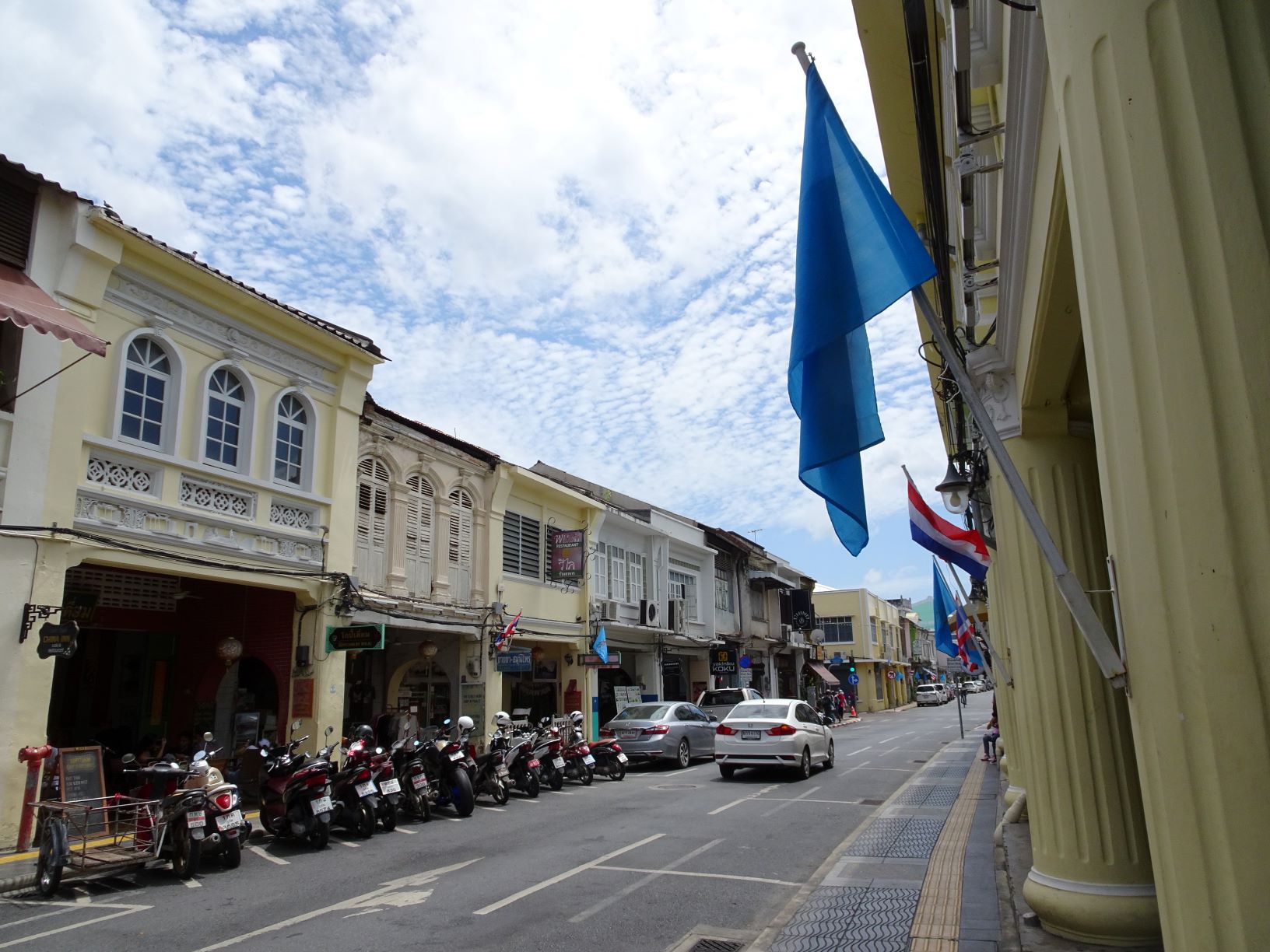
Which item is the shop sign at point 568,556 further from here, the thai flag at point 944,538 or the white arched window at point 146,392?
the thai flag at point 944,538

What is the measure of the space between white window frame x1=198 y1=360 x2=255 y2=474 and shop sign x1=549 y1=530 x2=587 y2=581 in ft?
31.6

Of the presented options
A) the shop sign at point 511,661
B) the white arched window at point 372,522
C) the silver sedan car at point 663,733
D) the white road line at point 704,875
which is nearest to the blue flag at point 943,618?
the silver sedan car at point 663,733

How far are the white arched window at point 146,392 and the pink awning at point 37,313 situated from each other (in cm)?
167

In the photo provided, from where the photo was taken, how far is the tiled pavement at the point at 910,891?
6113 mm

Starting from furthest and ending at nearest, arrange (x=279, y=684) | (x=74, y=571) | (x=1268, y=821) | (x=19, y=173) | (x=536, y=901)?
(x=279, y=684), (x=74, y=571), (x=19, y=173), (x=536, y=901), (x=1268, y=821)

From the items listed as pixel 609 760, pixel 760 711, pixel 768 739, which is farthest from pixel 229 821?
pixel 760 711

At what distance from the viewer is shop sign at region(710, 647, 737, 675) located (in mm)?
33031

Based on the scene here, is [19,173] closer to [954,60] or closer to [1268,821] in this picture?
[954,60]

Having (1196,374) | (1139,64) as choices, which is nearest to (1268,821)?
(1196,374)

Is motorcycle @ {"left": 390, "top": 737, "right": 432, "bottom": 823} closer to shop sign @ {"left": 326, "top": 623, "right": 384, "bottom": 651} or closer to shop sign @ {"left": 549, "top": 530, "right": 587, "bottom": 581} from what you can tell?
shop sign @ {"left": 326, "top": 623, "right": 384, "bottom": 651}

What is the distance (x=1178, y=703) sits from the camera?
80.4 inches

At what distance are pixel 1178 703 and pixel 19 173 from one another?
13.0m

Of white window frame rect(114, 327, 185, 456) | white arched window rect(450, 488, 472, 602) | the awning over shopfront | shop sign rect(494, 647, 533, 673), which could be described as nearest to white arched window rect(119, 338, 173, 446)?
white window frame rect(114, 327, 185, 456)

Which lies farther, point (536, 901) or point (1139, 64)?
point (536, 901)
